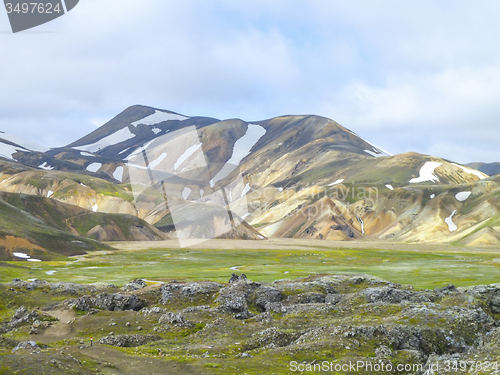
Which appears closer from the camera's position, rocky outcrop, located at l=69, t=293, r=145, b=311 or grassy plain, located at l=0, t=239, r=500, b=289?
rocky outcrop, located at l=69, t=293, r=145, b=311

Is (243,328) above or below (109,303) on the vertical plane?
below

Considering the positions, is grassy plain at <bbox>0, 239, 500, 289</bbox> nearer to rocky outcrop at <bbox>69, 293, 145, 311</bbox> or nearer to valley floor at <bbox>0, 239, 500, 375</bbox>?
valley floor at <bbox>0, 239, 500, 375</bbox>

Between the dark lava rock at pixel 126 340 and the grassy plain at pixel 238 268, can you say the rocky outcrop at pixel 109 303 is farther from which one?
the grassy plain at pixel 238 268

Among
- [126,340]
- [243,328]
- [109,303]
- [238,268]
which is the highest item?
[109,303]

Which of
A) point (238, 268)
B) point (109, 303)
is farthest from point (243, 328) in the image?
point (238, 268)

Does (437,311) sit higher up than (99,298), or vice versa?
(99,298)

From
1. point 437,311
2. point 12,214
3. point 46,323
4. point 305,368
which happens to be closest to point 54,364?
point 305,368

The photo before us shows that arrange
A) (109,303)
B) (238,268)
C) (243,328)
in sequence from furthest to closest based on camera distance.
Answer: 1. (238,268)
2. (109,303)
3. (243,328)

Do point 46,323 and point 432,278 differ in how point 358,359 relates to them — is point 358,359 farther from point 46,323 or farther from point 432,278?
point 432,278

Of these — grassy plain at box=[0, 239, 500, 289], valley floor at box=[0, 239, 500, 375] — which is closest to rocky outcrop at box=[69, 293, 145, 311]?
valley floor at box=[0, 239, 500, 375]

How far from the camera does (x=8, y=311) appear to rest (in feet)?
170

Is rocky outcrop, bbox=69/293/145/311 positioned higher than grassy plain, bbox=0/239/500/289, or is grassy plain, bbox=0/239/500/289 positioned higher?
rocky outcrop, bbox=69/293/145/311

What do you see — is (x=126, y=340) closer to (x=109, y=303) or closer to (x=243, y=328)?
(x=243, y=328)

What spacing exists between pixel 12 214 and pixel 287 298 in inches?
6042
